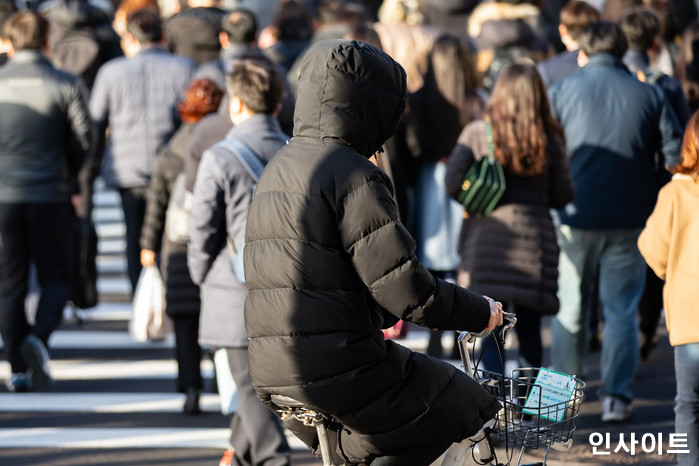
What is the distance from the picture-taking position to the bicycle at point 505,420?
12.2ft

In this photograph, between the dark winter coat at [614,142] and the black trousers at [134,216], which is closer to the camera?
the dark winter coat at [614,142]

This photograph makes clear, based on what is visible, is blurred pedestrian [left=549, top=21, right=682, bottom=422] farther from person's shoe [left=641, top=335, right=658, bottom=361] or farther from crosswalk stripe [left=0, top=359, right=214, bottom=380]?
crosswalk stripe [left=0, top=359, right=214, bottom=380]

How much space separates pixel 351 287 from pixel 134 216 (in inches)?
232

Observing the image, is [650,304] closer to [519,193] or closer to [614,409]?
[614,409]

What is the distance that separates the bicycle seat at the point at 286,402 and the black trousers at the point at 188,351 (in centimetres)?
321

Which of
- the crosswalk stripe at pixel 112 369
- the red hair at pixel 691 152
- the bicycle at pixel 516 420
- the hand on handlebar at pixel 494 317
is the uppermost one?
the red hair at pixel 691 152

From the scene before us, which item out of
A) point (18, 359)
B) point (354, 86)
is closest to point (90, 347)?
point (18, 359)

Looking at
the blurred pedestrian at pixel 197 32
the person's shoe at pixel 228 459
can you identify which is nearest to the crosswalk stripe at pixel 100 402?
the person's shoe at pixel 228 459

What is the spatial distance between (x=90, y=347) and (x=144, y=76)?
2173 millimetres

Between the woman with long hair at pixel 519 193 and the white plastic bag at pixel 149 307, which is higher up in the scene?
the woman with long hair at pixel 519 193

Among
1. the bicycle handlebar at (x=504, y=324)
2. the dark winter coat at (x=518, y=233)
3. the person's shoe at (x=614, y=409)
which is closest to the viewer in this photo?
the bicycle handlebar at (x=504, y=324)

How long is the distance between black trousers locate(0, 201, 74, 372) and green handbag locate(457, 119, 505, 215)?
3022 mm

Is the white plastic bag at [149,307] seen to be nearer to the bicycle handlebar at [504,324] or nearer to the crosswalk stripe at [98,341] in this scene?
the crosswalk stripe at [98,341]

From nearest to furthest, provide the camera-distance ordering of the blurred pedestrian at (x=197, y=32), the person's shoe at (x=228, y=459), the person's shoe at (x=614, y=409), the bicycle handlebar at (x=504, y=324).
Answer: the bicycle handlebar at (x=504, y=324) < the person's shoe at (x=228, y=459) < the person's shoe at (x=614, y=409) < the blurred pedestrian at (x=197, y=32)
